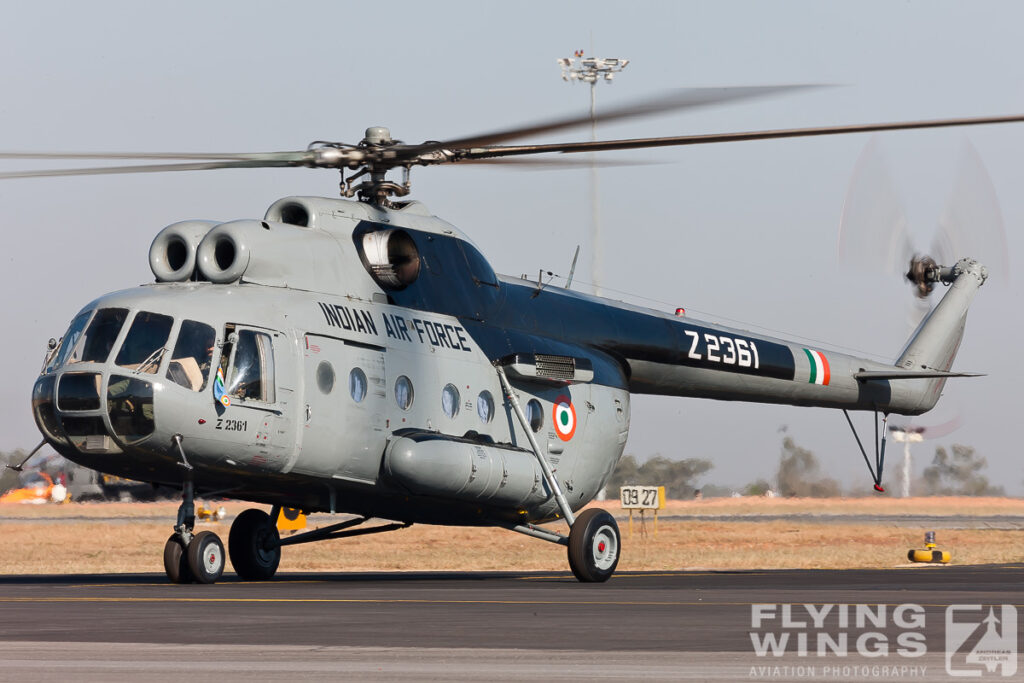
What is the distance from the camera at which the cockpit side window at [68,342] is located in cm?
1580

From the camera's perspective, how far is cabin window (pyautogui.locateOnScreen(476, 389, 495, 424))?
18.7 metres

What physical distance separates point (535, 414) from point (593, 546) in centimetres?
199

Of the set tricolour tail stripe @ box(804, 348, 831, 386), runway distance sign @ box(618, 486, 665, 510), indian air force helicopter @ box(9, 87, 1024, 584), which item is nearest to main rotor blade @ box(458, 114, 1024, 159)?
indian air force helicopter @ box(9, 87, 1024, 584)

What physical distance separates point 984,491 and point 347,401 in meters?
42.2

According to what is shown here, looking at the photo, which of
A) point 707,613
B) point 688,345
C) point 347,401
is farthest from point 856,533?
point 707,613

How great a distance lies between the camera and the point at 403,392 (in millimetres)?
17719

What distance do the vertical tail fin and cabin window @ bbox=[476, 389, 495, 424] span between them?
1028 centimetres

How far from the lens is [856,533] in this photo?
44812mm

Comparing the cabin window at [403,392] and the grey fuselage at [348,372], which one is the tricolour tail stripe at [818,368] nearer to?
the grey fuselage at [348,372]

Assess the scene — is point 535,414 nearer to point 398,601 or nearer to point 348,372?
point 348,372

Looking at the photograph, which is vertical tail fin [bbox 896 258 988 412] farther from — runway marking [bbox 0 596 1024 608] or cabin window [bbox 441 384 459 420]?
runway marking [bbox 0 596 1024 608]

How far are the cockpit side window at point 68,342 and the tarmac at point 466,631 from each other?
8.21ft

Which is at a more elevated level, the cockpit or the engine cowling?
the engine cowling

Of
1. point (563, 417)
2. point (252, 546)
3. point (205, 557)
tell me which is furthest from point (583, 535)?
point (205, 557)
